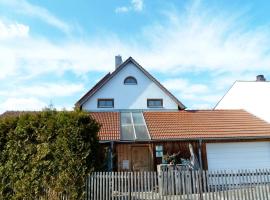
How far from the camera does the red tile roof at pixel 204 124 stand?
1831 cm

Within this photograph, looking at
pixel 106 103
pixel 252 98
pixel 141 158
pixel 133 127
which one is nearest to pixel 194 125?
pixel 133 127

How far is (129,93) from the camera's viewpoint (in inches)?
928

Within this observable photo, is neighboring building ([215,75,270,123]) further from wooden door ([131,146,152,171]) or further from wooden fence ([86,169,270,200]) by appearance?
wooden fence ([86,169,270,200])

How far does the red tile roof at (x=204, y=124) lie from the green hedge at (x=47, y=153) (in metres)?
6.83

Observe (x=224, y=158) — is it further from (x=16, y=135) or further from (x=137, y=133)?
(x=16, y=135)

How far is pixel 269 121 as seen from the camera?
21641mm

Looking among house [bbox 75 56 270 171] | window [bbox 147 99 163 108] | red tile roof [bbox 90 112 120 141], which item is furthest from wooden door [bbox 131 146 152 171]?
window [bbox 147 99 163 108]

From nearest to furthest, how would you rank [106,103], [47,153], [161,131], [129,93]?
[47,153] < [161,131] < [106,103] < [129,93]

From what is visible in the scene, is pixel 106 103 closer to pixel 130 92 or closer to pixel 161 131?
pixel 130 92

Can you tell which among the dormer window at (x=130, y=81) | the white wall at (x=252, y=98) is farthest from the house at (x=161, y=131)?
the white wall at (x=252, y=98)

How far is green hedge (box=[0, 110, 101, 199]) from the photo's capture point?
36.7 ft

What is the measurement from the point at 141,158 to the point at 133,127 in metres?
2.16

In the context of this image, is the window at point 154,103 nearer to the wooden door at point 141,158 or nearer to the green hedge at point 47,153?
the wooden door at point 141,158

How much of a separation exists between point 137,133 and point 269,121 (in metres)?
10.3
